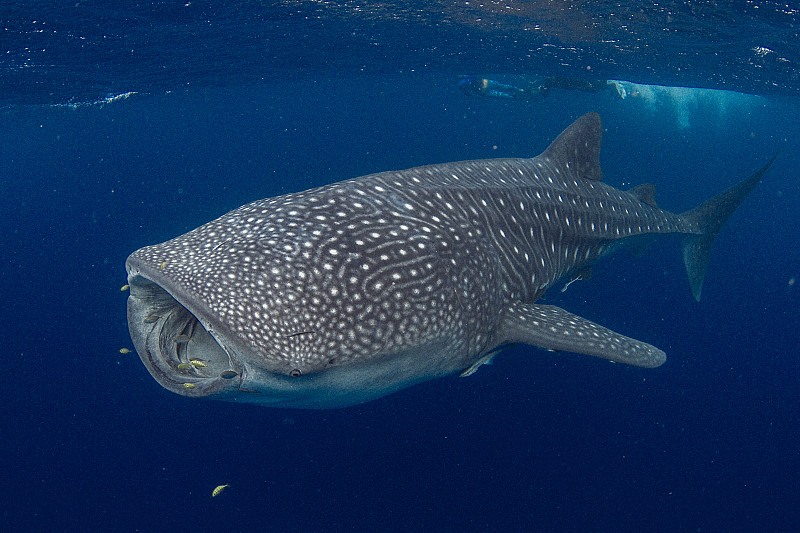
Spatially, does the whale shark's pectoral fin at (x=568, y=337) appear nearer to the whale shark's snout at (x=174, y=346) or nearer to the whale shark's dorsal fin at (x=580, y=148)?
the whale shark's snout at (x=174, y=346)

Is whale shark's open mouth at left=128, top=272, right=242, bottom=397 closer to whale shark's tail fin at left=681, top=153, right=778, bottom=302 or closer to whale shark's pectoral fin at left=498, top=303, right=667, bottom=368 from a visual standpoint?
whale shark's pectoral fin at left=498, top=303, right=667, bottom=368

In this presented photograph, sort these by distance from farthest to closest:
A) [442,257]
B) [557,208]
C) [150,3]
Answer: [150,3]
[557,208]
[442,257]

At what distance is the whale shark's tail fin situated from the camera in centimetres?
859

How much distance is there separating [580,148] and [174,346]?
240 inches

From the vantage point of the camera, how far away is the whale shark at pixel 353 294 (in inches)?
110

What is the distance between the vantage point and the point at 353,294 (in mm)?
3111

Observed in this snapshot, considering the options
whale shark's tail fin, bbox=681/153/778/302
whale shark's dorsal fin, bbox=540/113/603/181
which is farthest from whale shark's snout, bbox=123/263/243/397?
whale shark's tail fin, bbox=681/153/778/302

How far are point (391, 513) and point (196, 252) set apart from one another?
24.9 ft

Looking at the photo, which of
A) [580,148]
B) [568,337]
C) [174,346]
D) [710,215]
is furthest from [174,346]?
[710,215]

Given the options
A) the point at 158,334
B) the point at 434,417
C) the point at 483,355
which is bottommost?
the point at 434,417

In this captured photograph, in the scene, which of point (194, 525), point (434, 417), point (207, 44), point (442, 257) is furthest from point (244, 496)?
point (207, 44)

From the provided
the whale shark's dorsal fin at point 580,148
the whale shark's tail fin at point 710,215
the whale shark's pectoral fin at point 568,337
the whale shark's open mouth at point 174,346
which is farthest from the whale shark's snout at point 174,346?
the whale shark's tail fin at point 710,215

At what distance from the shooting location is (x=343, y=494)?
8977 mm

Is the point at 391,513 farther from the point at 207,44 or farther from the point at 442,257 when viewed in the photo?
the point at 207,44
